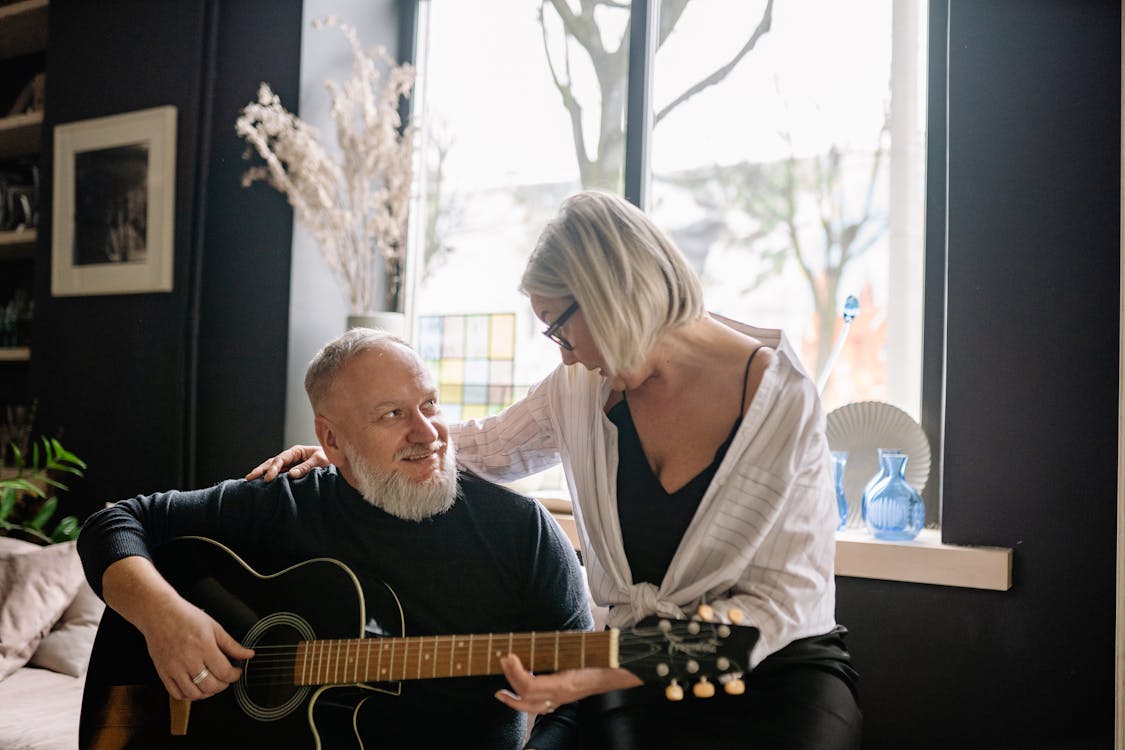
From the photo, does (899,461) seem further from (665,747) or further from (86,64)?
(86,64)

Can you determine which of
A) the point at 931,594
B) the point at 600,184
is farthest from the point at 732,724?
the point at 600,184

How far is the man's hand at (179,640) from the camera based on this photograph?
155cm

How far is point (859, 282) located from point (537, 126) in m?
1.23

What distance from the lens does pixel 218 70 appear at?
3316mm

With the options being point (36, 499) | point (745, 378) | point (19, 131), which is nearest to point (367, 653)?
point (745, 378)

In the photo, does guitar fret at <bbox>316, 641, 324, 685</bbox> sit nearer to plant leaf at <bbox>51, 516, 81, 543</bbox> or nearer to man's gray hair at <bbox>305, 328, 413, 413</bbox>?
man's gray hair at <bbox>305, 328, 413, 413</bbox>

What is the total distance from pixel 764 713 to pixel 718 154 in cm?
182

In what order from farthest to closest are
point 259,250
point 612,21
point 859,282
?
point 259,250 → point 612,21 → point 859,282

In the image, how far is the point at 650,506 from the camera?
61.9 inches

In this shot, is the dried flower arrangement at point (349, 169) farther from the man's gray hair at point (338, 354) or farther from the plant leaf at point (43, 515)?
the man's gray hair at point (338, 354)

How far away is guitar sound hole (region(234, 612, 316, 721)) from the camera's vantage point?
59.6 inches

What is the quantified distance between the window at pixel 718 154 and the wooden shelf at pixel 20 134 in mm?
1635

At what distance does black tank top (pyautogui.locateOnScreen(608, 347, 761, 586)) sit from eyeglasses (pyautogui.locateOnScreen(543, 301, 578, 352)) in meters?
0.18

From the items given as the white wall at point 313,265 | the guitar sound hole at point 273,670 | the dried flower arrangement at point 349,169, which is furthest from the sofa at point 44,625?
the dried flower arrangement at point 349,169
